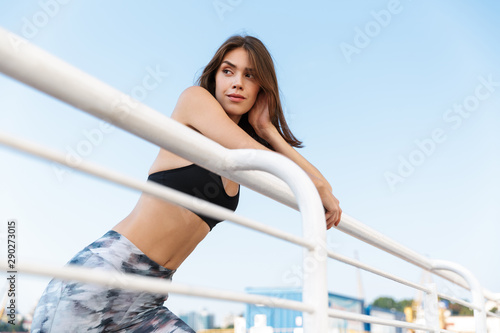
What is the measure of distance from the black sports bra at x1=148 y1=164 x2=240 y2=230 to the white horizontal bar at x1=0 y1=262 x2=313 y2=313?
705mm

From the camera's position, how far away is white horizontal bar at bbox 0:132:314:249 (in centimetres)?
56

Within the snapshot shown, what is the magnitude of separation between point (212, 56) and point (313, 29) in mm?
29959

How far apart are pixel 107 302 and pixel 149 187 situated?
0.80 metres

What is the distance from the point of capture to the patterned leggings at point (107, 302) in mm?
1309

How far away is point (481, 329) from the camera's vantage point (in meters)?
2.18

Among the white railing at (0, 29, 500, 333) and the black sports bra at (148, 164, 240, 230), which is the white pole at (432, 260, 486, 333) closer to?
the white railing at (0, 29, 500, 333)

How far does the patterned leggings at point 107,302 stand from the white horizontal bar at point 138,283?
68 centimetres

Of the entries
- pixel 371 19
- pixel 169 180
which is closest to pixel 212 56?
pixel 169 180

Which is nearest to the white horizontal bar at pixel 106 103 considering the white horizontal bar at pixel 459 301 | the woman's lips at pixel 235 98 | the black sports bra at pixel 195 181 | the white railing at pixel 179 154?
the white railing at pixel 179 154

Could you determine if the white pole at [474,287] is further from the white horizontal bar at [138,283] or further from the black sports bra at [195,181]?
the white horizontal bar at [138,283]

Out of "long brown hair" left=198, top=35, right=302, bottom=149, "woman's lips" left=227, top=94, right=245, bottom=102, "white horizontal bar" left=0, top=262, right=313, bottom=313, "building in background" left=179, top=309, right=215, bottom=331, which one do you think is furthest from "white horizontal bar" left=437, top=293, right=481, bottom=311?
"white horizontal bar" left=0, top=262, right=313, bottom=313

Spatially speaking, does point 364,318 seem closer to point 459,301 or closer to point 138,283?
point 138,283

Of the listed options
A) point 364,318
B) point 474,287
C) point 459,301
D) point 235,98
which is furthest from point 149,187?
point 474,287

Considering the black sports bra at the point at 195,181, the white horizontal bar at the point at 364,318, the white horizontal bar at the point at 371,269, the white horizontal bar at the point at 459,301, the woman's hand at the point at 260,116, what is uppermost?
the woman's hand at the point at 260,116
